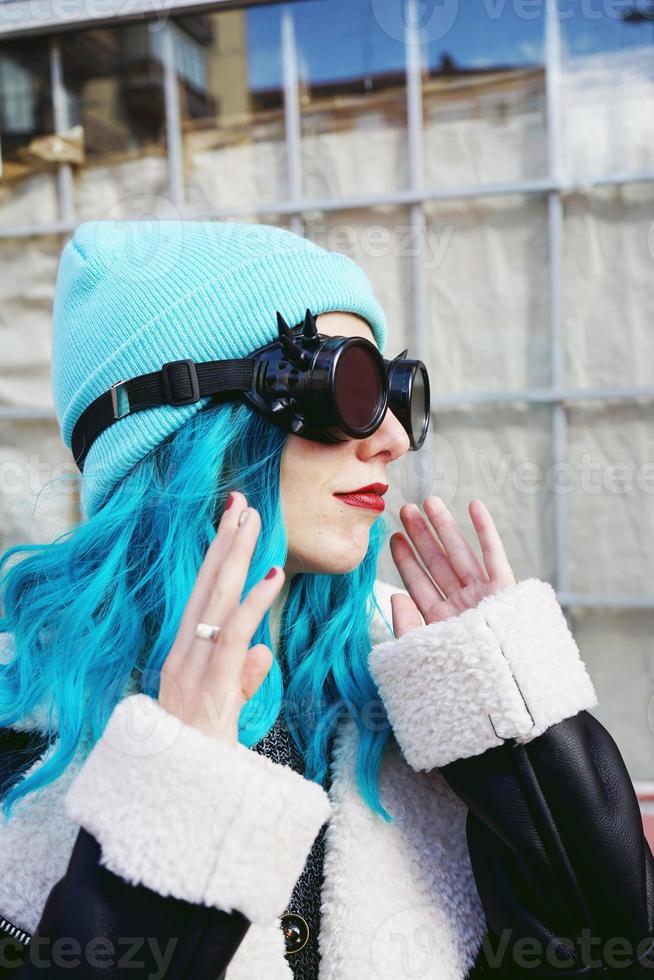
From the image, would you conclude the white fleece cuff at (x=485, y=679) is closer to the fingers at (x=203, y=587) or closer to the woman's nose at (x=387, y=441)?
the woman's nose at (x=387, y=441)

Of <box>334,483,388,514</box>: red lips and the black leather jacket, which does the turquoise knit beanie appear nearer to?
<box>334,483,388,514</box>: red lips

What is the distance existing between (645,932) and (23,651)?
0.97 metres

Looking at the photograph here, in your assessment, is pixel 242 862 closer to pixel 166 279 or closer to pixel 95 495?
pixel 95 495

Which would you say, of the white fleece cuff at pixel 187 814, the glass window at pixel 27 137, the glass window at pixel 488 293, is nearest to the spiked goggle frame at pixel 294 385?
the white fleece cuff at pixel 187 814

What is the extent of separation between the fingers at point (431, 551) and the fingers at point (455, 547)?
0.05 feet

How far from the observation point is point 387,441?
130 cm

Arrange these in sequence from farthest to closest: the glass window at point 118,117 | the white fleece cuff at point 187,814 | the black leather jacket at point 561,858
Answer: the glass window at point 118,117
the black leather jacket at point 561,858
the white fleece cuff at point 187,814

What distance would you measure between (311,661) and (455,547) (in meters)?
0.31

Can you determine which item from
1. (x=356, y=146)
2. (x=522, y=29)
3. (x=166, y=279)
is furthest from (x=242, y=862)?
(x=522, y=29)

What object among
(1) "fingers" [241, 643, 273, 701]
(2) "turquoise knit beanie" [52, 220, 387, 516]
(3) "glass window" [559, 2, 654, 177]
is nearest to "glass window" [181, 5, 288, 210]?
(3) "glass window" [559, 2, 654, 177]

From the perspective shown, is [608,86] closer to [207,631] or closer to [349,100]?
[349,100]

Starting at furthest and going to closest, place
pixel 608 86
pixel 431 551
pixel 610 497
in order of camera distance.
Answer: pixel 610 497
pixel 608 86
pixel 431 551

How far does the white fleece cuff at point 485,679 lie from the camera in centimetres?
114

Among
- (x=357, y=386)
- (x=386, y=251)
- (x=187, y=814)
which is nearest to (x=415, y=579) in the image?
(x=357, y=386)
